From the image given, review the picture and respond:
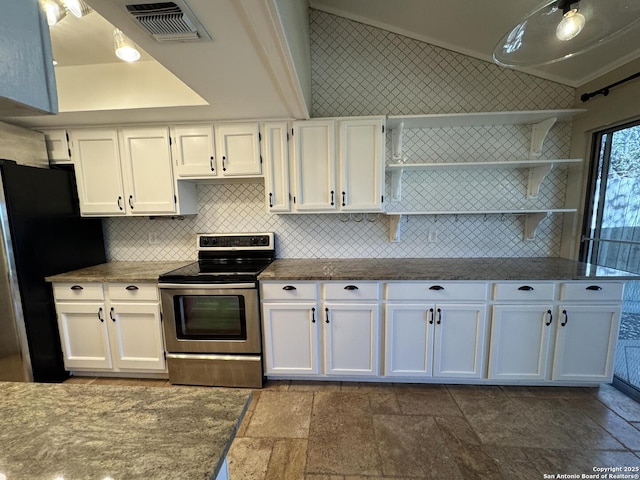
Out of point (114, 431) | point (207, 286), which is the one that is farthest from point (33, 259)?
point (114, 431)

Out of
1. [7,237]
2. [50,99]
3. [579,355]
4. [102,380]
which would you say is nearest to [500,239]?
[579,355]

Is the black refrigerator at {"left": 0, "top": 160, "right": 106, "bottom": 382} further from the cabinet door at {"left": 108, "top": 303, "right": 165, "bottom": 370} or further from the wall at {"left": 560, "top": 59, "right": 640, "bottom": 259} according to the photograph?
the wall at {"left": 560, "top": 59, "right": 640, "bottom": 259}

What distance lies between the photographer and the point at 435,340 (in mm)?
2121

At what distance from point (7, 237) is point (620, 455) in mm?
4194

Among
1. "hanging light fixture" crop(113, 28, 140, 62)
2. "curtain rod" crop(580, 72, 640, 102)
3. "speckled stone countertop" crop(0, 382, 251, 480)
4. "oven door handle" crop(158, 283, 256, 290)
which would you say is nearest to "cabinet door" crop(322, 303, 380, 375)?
"oven door handle" crop(158, 283, 256, 290)

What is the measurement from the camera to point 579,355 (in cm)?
206

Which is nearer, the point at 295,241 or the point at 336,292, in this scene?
the point at 336,292

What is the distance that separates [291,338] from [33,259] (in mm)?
2093

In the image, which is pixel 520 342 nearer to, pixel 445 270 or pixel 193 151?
pixel 445 270

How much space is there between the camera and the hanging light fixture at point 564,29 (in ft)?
3.41

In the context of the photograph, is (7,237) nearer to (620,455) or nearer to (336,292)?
(336,292)

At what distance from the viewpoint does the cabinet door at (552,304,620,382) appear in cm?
201

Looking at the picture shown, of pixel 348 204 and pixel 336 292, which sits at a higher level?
pixel 348 204

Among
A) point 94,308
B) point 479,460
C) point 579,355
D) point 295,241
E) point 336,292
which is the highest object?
point 295,241
